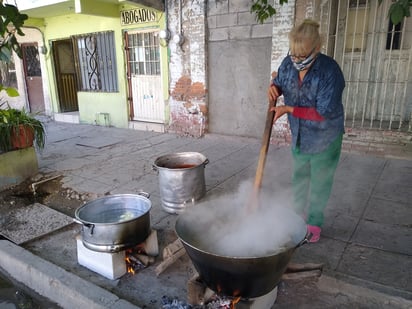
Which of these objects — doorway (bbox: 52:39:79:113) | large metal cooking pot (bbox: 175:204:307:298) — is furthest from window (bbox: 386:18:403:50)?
doorway (bbox: 52:39:79:113)

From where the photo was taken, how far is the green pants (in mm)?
2771

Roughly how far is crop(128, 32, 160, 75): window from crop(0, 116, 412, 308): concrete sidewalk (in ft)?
5.87

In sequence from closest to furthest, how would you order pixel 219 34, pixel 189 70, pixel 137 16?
1. pixel 219 34
2. pixel 189 70
3. pixel 137 16

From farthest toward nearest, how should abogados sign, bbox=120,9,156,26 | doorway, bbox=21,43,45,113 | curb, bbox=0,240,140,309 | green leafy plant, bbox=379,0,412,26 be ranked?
doorway, bbox=21,43,45,113, abogados sign, bbox=120,9,156,26, curb, bbox=0,240,140,309, green leafy plant, bbox=379,0,412,26

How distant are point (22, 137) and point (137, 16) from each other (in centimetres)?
441

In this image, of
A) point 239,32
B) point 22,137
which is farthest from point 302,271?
point 239,32

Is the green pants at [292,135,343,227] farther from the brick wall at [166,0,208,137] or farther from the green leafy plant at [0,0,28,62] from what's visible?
the brick wall at [166,0,208,137]

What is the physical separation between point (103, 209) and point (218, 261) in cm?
148

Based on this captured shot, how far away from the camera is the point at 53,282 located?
2629 millimetres

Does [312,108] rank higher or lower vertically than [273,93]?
lower

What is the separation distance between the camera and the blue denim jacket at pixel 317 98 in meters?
2.52

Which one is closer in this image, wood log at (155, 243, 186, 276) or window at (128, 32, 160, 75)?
wood log at (155, 243, 186, 276)

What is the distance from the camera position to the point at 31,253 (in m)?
3.03

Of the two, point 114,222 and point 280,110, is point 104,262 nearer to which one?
point 114,222
